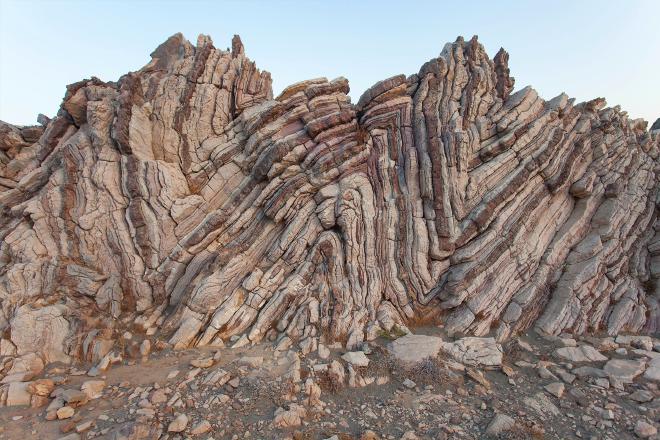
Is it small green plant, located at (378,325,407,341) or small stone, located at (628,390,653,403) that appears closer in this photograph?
small stone, located at (628,390,653,403)

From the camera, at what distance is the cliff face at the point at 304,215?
14.7m

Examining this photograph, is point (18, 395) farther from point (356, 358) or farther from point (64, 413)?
point (356, 358)

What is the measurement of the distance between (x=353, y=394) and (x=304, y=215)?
849cm

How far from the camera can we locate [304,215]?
16438 millimetres

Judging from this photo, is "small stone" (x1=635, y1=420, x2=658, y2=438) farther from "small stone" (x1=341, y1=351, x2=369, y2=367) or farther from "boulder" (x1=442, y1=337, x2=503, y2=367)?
"small stone" (x1=341, y1=351, x2=369, y2=367)

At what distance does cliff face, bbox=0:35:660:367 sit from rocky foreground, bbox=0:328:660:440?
1.45 meters

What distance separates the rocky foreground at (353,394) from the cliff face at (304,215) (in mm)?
1453

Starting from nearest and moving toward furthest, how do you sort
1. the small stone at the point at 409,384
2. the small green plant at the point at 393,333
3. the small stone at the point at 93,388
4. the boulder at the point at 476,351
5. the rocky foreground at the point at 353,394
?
the rocky foreground at the point at 353,394
the small stone at the point at 93,388
the small stone at the point at 409,384
the boulder at the point at 476,351
the small green plant at the point at 393,333

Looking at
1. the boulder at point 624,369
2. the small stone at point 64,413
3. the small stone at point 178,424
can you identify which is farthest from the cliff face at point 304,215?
the small stone at point 178,424

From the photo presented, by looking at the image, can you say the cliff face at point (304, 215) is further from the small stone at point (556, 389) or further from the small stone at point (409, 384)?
the small stone at point (556, 389)

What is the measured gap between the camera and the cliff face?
14742 millimetres

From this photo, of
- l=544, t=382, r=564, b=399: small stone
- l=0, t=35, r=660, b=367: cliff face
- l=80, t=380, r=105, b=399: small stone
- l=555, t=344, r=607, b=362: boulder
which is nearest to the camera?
l=80, t=380, r=105, b=399: small stone

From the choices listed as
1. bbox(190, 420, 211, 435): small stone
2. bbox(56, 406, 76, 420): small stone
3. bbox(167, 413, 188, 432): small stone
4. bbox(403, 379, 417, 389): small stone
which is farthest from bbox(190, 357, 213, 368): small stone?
bbox(403, 379, 417, 389): small stone

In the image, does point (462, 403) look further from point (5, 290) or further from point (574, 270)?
point (5, 290)
